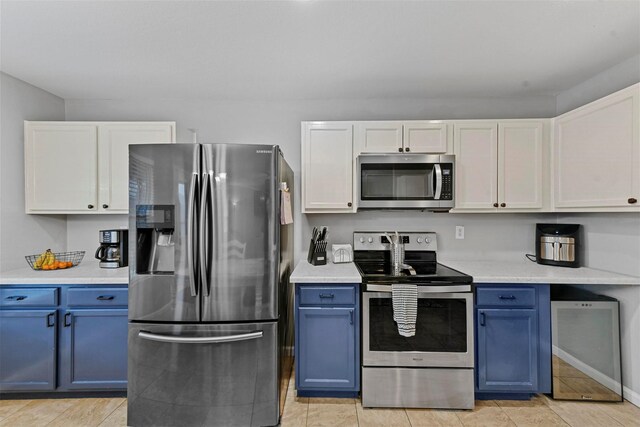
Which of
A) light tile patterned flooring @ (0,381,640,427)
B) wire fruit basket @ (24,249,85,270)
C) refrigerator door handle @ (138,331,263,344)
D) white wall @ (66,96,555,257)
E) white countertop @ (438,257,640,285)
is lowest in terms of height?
light tile patterned flooring @ (0,381,640,427)

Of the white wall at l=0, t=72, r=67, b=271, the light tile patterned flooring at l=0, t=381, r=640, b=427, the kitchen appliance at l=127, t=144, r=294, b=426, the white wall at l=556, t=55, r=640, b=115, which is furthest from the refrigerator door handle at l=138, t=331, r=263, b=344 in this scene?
the white wall at l=556, t=55, r=640, b=115

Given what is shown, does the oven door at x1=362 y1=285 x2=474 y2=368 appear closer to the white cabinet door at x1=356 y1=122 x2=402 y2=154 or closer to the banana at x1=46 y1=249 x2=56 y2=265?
the white cabinet door at x1=356 y1=122 x2=402 y2=154

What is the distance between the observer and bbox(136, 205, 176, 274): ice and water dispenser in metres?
1.91

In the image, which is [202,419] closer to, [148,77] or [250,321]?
[250,321]

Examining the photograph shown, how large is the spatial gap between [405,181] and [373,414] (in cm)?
171

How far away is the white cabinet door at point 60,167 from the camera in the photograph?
8.34ft

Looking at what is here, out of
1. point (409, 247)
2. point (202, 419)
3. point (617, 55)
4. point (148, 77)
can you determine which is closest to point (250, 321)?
point (202, 419)

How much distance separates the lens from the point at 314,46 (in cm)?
200

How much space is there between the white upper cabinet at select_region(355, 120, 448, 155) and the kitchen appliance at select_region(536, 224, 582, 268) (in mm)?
1123

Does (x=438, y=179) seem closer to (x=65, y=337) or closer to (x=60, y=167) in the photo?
(x=65, y=337)

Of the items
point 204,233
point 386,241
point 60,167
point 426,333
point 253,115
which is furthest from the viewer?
point 253,115

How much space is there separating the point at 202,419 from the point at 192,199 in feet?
4.57

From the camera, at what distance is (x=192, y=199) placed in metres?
1.87

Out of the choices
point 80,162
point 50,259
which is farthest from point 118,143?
point 50,259
